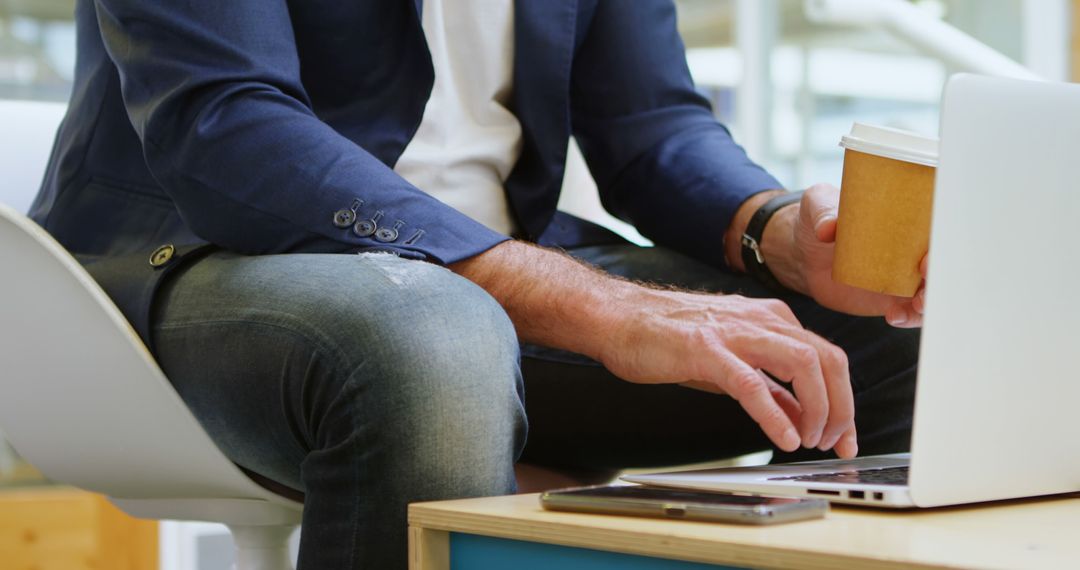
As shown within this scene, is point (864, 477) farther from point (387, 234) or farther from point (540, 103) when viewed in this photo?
point (540, 103)

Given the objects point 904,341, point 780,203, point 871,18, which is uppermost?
point 871,18

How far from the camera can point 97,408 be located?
3.23 ft

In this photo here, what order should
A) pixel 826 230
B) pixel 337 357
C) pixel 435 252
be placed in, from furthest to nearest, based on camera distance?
pixel 826 230
pixel 435 252
pixel 337 357

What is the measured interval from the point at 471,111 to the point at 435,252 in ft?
1.21

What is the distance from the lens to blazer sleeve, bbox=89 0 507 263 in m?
0.92

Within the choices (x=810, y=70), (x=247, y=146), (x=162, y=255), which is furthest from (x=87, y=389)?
(x=810, y=70)

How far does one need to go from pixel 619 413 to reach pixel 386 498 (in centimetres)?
46

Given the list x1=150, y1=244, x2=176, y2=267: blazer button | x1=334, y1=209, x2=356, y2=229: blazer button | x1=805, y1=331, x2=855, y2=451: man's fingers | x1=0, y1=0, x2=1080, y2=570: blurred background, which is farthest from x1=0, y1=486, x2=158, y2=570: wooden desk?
x1=805, y1=331, x2=855, y2=451: man's fingers

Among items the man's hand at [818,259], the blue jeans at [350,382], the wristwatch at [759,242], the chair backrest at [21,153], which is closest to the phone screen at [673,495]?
the blue jeans at [350,382]

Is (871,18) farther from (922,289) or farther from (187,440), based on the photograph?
(187,440)

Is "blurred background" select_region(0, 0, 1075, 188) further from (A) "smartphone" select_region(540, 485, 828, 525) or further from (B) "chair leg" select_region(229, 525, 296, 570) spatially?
(A) "smartphone" select_region(540, 485, 828, 525)

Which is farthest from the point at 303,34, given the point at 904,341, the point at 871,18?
the point at 871,18

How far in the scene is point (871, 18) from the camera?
5.60 feet

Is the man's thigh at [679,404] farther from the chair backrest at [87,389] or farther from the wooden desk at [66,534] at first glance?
the wooden desk at [66,534]
